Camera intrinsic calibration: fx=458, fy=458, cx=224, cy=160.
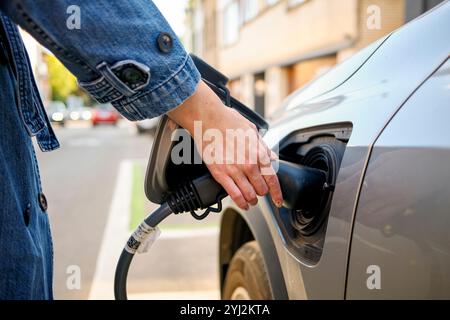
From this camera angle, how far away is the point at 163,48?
0.84 meters

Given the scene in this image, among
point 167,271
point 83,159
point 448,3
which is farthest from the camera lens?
point 83,159

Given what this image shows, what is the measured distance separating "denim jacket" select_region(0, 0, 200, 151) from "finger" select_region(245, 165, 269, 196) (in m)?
0.21

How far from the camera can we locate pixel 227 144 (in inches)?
37.1

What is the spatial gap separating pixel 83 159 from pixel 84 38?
10.1 meters

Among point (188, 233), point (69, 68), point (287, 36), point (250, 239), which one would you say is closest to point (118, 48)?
point (69, 68)

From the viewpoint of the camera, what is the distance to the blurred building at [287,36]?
857 cm

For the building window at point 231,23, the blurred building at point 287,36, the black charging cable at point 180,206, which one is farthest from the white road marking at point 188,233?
the building window at point 231,23

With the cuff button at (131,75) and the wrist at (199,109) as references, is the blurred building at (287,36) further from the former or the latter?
the cuff button at (131,75)

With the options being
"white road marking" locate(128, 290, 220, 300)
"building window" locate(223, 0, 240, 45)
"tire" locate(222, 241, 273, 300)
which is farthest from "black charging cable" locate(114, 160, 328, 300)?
"building window" locate(223, 0, 240, 45)

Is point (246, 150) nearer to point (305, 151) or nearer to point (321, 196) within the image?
point (321, 196)

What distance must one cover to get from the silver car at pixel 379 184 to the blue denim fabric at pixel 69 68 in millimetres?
482

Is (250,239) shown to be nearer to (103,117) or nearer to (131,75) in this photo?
(131,75)

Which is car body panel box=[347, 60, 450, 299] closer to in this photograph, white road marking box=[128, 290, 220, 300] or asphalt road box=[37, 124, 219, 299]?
asphalt road box=[37, 124, 219, 299]
